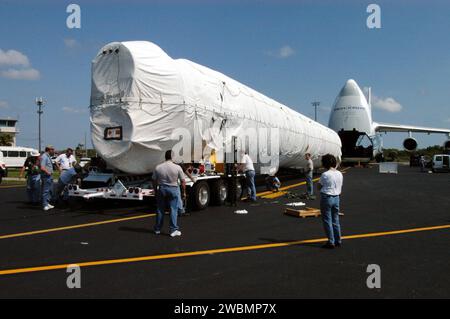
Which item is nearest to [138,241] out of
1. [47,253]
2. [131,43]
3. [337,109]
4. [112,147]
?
[47,253]

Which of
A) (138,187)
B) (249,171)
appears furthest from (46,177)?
(249,171)

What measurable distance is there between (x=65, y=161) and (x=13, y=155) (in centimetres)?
3098

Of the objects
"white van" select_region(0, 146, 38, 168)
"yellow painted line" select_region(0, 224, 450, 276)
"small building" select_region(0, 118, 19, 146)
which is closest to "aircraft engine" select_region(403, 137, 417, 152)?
"yellow painted line" select_region(0, 224, 450, 276)

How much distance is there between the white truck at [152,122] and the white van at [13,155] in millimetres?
31458

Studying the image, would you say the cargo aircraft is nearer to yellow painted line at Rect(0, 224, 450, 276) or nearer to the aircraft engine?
the aircraft engine

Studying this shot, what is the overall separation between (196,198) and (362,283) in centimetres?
598

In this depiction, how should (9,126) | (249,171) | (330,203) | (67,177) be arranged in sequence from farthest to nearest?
1. (9,126)
2. (249,171)
3. (67,177)
4. (330,203)

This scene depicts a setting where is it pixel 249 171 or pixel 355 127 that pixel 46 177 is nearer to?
pixel 249 171

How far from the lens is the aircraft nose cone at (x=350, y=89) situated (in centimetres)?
4041

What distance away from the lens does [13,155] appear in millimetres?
37406

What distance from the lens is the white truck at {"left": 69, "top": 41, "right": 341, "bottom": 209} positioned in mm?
9266

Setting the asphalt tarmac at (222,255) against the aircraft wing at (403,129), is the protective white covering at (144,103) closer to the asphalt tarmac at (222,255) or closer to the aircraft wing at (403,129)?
the asphalt tarmac at (222,255)

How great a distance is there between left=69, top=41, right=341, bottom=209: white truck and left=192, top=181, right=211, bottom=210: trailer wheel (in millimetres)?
16
